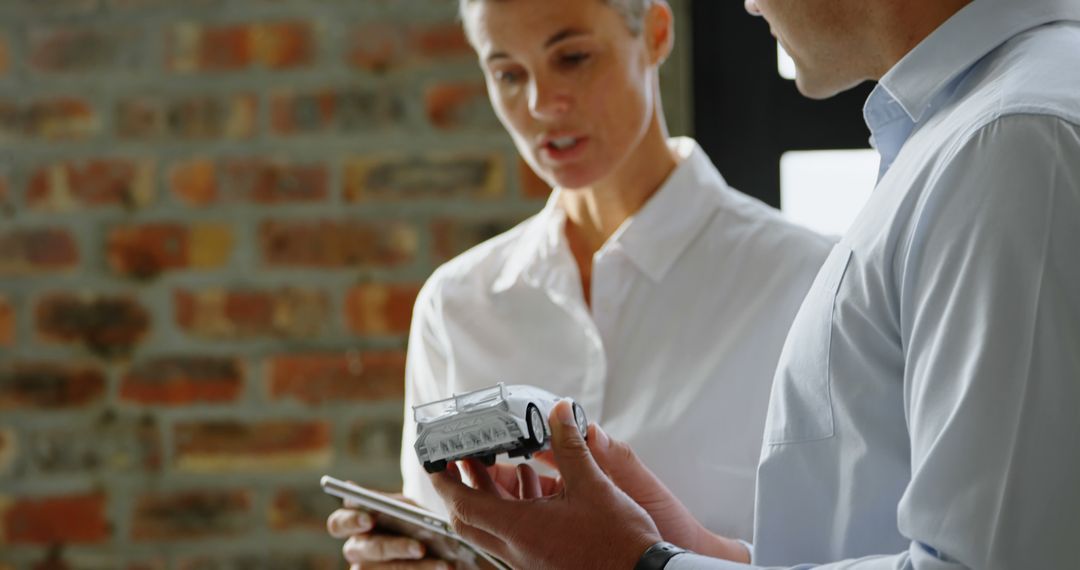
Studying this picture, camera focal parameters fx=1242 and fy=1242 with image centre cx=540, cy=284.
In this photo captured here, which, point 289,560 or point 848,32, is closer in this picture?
point 848,32

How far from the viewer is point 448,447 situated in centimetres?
79

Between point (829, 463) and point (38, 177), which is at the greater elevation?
point (38, 177)

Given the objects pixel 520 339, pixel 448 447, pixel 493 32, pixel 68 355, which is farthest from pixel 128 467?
pixel 448 447

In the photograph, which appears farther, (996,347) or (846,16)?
(846,16)

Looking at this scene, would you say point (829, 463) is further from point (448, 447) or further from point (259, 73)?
point (259, 73)

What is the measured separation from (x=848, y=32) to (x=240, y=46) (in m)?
1.28

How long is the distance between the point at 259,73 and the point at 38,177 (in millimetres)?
374

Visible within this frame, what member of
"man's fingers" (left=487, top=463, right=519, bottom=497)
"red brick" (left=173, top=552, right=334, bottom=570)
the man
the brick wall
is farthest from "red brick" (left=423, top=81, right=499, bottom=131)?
the man

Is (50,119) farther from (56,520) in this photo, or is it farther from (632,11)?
(632,11)

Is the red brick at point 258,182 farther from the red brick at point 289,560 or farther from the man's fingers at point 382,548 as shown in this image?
the man's fingers at point 382,548

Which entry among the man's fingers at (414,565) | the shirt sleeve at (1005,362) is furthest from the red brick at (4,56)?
the shirt sleeve at (1005,362)

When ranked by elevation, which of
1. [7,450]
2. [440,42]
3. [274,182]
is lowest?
[7,450]

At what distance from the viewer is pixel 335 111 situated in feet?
6.08

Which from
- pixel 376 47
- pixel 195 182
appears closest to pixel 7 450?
pixel 195 182
